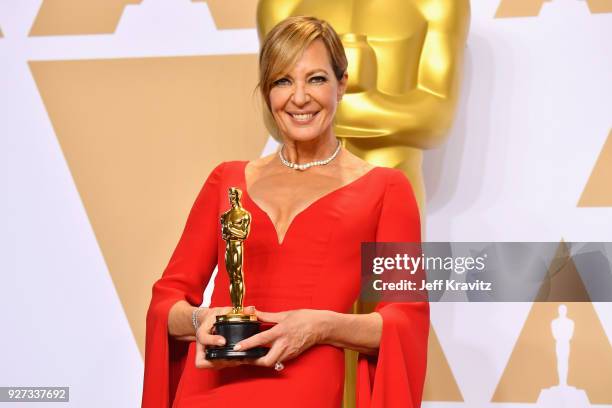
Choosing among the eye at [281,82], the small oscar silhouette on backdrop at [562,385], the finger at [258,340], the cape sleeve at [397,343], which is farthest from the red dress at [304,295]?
the small oscar silhouette on backdrop at [562,385]

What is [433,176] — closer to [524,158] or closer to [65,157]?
[524,158]

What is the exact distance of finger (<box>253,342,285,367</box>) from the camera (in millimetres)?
1617

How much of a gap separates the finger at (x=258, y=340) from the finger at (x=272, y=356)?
0.5 inches

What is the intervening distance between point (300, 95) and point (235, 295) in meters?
0.36

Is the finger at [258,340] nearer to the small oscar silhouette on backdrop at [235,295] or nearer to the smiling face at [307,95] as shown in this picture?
the small oscar silhouette on backdrop at [235,295]

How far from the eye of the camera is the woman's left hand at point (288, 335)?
5.31 feet

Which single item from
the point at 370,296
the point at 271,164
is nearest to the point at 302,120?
the point at 271,164

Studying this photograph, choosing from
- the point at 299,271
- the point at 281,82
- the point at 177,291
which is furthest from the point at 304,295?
the point at 281,82

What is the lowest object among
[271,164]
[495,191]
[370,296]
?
[370,296]

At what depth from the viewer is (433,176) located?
3311 millimetres

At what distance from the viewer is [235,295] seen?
1.66 meters

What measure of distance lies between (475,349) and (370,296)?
4.36 ft

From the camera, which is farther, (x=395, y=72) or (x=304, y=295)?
(x=395, y=72)

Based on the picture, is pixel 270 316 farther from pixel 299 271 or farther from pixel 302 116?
pixel 302 116
